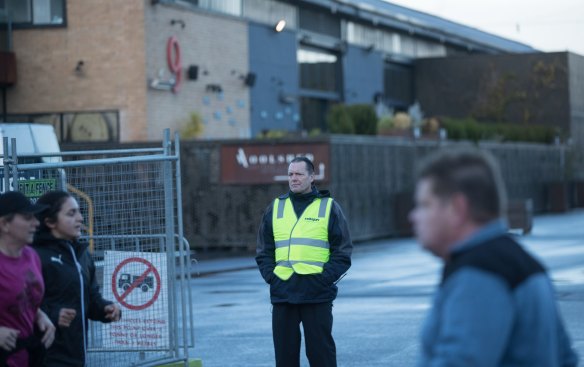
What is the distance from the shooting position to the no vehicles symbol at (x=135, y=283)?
10.1 m

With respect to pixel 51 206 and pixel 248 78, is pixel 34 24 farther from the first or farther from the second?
pixel 51 206

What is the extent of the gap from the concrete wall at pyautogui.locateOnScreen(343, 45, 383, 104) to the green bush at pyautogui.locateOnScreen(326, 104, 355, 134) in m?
13.6

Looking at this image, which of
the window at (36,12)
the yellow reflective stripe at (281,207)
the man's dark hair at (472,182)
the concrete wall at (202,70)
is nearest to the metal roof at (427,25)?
the concrete wall at (202,70)

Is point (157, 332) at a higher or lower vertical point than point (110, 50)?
lower

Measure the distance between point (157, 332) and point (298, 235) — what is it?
1.90 meters

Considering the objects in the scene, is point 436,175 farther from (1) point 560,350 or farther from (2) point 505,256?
(1) point 560,350

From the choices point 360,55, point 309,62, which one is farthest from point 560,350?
point 360,55

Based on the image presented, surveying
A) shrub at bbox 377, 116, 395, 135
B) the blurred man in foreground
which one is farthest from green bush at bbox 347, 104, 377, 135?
the blurred man in foreground

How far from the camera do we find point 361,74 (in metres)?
52.1

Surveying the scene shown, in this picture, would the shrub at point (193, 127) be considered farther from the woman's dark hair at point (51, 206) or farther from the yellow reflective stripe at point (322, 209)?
the woman's dark hair at point (51, 206)

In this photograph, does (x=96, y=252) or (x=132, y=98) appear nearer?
(x=96, y=252)

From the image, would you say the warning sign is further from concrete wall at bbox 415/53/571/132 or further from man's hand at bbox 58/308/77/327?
concrete wall at bbox 415/53/571/132

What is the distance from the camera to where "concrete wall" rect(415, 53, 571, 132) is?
63125 mm

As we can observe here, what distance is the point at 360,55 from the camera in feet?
171
